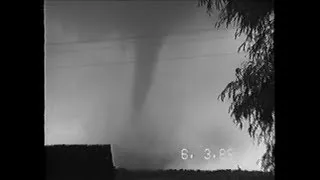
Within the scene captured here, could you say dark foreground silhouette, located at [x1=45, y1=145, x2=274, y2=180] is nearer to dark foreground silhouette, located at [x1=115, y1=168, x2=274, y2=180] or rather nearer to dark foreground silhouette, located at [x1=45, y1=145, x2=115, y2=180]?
dark foreground silhouette, located at [x1=45, y1=145, x2=115, y2=180]

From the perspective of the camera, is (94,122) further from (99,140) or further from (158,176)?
(158,176)

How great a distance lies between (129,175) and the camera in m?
8.73

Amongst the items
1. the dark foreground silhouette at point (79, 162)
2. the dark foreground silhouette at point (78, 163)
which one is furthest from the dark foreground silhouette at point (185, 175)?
the dark foreground silhouette at point (78, 163)

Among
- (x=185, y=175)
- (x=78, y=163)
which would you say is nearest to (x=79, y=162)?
(x=78, y=163)

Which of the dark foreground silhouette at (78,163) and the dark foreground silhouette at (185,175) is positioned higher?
the dark foreground silhouette at (78,163)

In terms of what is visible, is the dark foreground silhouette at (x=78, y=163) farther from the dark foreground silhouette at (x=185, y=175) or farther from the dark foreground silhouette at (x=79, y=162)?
the dark foreground silhouette at (x=185, y=175)

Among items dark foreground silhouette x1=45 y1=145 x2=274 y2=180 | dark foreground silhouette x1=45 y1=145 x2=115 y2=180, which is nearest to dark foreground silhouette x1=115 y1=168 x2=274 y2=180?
dark foreground silhouette x1=45 y1=145 x2=274 y2=180

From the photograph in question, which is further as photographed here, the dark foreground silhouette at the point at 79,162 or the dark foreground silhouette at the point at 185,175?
the dark foreground silhouette at the point at 185,175

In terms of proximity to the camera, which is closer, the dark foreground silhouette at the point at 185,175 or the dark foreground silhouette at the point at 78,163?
the dark foreground silhouette at the point at 78,163

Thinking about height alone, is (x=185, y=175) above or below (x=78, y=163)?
below

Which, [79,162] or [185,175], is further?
[185,175]

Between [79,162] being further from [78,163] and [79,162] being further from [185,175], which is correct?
[185,175]
